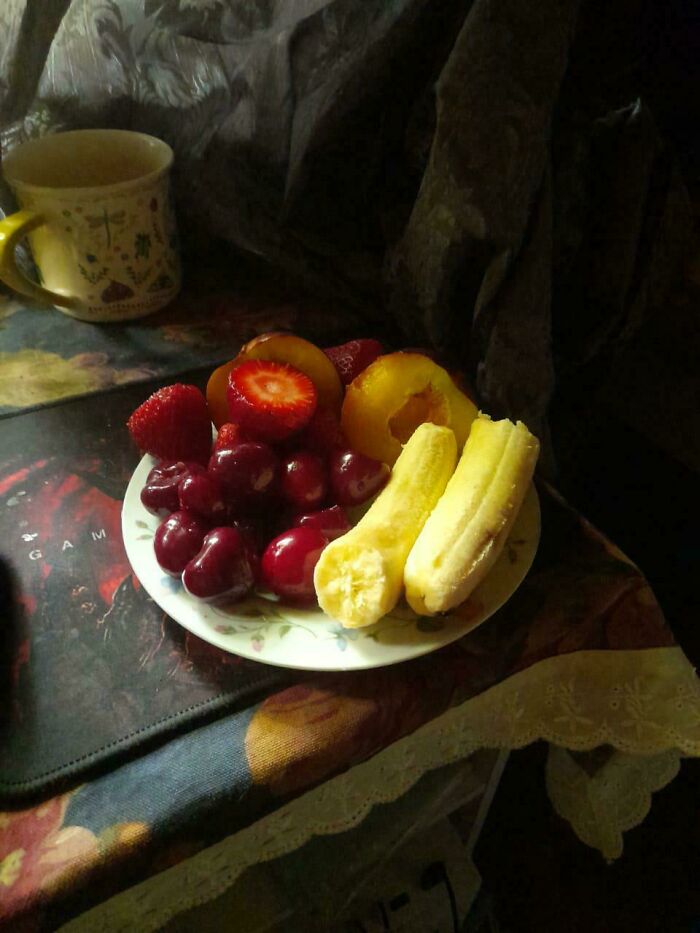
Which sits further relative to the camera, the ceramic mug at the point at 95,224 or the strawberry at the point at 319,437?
the ceramic mug at the point at 95,224

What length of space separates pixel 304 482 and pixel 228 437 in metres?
0.06

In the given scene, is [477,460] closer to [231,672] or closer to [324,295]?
[231,672]

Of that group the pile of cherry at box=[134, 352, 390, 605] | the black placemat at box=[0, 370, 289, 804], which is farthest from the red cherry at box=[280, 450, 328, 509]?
the black placemat at box=[0, 370, 289, 804]

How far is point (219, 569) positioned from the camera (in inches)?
15.6

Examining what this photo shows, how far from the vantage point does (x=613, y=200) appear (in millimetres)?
544

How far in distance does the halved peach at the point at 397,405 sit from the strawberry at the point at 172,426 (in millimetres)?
102

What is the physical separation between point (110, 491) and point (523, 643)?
1.01ft

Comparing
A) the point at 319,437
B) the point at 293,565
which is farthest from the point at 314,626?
the point at 319,437

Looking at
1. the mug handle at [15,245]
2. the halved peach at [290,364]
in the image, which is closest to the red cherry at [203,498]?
the halved peach at [290,364]

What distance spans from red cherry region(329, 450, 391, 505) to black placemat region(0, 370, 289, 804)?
115 mm

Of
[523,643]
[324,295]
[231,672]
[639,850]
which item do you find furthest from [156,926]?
[639,850]

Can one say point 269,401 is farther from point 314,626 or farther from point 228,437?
point 314,626

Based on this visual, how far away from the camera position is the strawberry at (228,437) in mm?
470

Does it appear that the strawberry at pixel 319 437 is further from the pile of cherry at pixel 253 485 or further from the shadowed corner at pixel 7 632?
the shadowed corner at pixel 7 632
